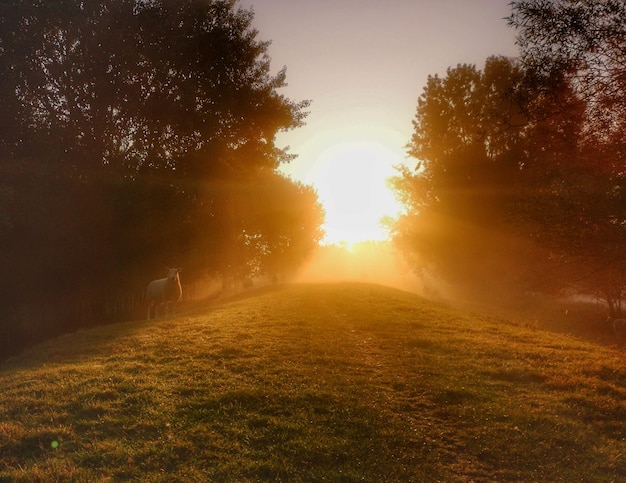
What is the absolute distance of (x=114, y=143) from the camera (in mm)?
26875

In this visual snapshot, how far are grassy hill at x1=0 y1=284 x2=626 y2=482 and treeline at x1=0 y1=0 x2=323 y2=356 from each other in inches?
384

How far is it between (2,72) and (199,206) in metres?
11.9

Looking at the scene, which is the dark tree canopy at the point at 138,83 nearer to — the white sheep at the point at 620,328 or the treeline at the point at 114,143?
the treeline at the point at 114,143

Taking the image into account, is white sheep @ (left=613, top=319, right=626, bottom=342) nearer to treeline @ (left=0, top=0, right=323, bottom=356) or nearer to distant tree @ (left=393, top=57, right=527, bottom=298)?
distant tree @ (left=393, top=57, right=527, bottom=298)

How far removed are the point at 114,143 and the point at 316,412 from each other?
2279cm

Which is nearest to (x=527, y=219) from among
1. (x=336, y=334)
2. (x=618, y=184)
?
(x=618, y=184)

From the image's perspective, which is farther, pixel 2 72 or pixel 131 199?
pixel 131 199

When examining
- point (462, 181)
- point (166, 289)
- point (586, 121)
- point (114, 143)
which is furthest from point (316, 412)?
point (462, 181)

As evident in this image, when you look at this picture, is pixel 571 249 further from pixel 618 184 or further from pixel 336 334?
pixel 336 334

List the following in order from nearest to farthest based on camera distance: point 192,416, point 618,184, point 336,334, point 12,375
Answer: point 192,416 → point 618,184 → point 12,375 → point 336,334

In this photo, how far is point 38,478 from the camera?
6.75 metres

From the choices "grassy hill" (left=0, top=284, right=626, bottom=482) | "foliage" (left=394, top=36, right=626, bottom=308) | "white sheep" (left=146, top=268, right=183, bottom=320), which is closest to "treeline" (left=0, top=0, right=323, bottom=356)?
"white sheep" (left=146, top=268, right=183, bottom=320)

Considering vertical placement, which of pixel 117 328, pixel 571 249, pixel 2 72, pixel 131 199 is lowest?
pixel 117 328

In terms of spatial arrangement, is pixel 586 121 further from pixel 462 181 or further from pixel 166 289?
pixel 462 181
